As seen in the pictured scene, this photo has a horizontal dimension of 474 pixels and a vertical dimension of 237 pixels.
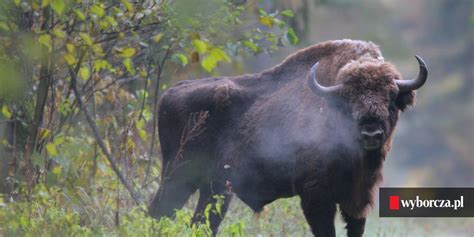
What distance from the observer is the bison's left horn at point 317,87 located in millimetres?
8781

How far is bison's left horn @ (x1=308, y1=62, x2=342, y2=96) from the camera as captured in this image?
28.8 feet

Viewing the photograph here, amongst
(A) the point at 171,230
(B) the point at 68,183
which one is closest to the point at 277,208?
(B) the point at 68,183

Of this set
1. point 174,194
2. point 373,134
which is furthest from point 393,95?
point 174,194

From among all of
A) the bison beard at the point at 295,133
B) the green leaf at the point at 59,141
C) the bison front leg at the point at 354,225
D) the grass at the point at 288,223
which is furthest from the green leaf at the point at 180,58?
the bison front leg at the point at 354,225

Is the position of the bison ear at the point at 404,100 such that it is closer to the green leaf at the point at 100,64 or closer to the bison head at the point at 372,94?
the bison head at the point at 372,94

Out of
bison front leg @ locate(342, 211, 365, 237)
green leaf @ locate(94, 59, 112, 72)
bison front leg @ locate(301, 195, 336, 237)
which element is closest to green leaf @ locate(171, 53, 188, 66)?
green leaf @ locate(94, 59, 112, 72)

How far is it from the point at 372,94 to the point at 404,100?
420 mm

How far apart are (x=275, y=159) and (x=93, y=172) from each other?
2177 millimetres

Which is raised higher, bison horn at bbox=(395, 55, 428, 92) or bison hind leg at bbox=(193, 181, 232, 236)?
bison horn at bbox=(395, 55, 428, 92)

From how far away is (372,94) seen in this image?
8500 millimetres

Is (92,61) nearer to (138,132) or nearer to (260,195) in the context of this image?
(138,132)

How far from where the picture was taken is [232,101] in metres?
10.0

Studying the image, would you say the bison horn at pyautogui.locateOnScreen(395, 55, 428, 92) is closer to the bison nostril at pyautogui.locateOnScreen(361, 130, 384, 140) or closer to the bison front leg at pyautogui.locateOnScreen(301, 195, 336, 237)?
the bison nostril at pyautogui.locateOnScreen(361, 130, 384, 140)

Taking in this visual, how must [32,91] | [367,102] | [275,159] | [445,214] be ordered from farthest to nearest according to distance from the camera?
1. [445,214]
2. [32,91]
3. [275,159]
4. [367,102]
